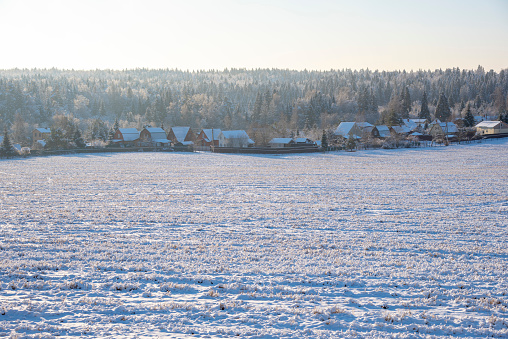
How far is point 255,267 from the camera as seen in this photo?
10578mm

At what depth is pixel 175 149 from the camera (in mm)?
81812

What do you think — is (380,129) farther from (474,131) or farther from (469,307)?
(469,307)

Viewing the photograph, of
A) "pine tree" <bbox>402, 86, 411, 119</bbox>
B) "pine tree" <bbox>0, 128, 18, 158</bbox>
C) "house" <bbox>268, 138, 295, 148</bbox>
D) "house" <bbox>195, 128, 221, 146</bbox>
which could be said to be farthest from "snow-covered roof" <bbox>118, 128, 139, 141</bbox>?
"pine tree" <bbox>402, 86, 411, 119</bbox>

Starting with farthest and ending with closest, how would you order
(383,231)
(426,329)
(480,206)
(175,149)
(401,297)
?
(175,149), (480,206), (383,231), (401,297), (426,329)

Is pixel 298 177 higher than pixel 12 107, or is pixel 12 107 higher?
pixel 12 107

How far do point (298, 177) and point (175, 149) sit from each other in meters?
51.8

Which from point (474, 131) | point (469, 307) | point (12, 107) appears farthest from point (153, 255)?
point (12, 107)

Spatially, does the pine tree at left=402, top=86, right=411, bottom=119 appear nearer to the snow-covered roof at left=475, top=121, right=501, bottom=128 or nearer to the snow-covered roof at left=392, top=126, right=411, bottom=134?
the snow-covered roof at left=392, top=126, right=411, bottom=134

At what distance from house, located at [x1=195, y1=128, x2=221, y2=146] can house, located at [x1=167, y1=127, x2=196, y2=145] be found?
384 centimetres

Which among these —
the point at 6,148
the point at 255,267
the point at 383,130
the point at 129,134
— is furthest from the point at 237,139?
the point at 255,267

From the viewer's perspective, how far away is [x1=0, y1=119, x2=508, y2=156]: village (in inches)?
3134

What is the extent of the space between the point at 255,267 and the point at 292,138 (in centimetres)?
7725

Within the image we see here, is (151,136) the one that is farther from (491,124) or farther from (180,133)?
(491,124)

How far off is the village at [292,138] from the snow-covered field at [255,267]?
5432 cm
